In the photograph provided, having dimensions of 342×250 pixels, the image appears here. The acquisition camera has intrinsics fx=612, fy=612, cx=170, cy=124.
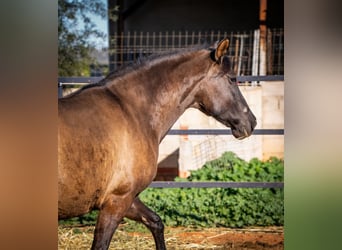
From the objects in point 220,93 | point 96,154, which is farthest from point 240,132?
point 96,154

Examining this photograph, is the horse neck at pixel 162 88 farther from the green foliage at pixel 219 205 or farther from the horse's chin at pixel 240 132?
the green foliage at pixel 219 205

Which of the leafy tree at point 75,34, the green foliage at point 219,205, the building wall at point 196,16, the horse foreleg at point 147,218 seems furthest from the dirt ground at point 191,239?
the building wall at point 196,16

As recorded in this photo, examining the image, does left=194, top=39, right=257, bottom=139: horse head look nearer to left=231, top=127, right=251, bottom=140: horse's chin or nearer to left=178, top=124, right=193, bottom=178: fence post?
left=231, top=127, right=251, bottom=140: horse's chin

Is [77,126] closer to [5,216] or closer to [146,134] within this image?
[146,134]

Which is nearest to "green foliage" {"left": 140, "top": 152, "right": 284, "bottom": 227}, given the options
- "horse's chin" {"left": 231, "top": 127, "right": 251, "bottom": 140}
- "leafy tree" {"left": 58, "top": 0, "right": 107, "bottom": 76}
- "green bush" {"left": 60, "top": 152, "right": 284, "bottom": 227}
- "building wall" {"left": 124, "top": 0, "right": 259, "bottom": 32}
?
"green bush" {"left": 60, "top": 152, "right": 284, "bottom": 227}

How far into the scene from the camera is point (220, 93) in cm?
349

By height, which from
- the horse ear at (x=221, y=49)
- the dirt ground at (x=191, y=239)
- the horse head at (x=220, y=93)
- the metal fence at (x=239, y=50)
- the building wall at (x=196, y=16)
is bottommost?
the dirt ground at (x=191, y=239)

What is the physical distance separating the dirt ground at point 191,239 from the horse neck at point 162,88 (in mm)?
1425

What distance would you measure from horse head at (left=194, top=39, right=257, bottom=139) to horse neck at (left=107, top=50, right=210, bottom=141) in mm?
45

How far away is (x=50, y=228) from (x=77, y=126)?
65 centimetres

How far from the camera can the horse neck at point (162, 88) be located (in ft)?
10.8

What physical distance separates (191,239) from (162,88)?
178cm

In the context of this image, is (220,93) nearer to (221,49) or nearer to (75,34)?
(221,49)

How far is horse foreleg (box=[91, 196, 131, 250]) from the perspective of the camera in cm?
306
